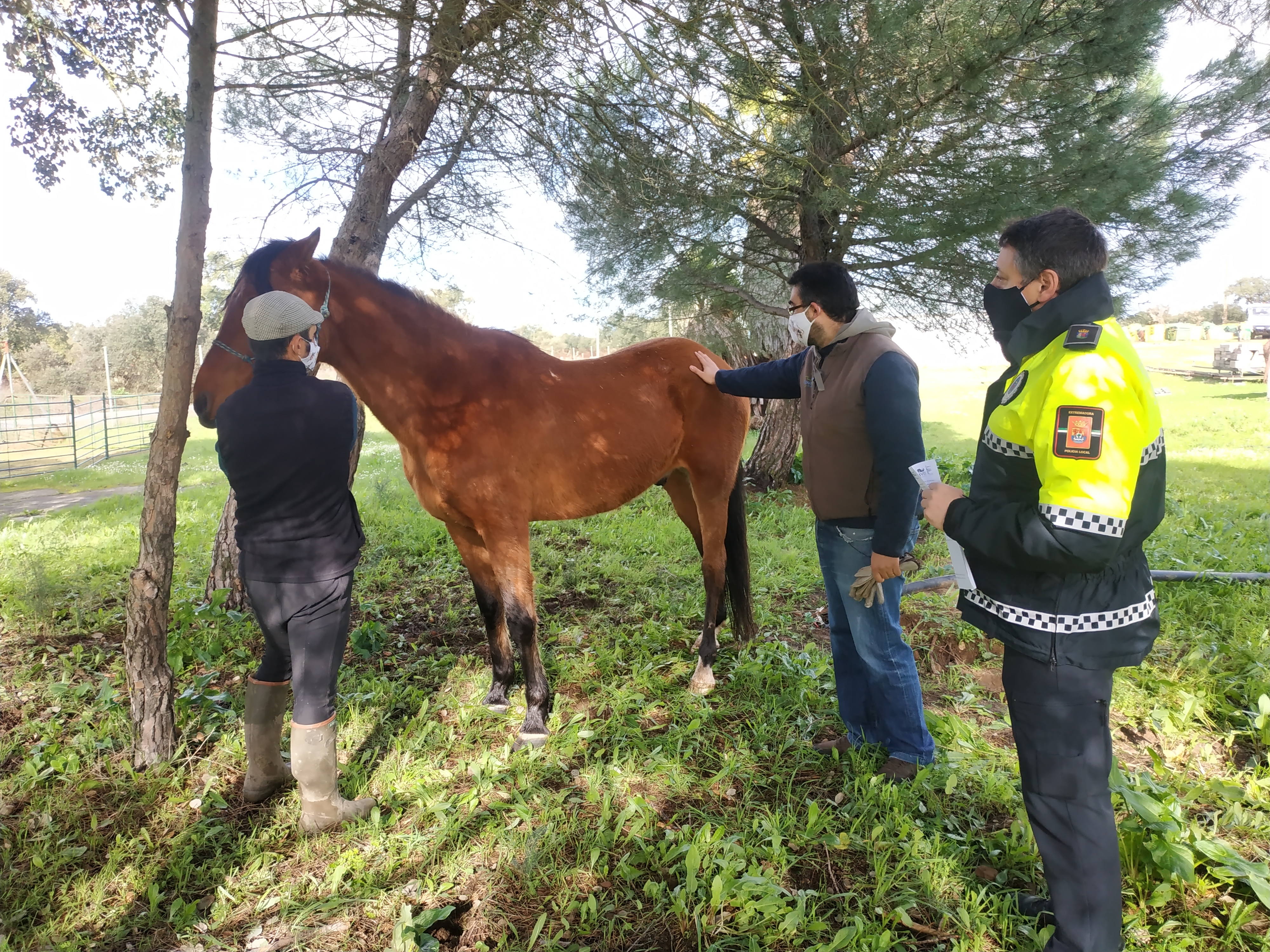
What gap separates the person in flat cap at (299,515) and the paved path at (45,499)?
26.0 feet

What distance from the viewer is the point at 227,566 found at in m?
4.35

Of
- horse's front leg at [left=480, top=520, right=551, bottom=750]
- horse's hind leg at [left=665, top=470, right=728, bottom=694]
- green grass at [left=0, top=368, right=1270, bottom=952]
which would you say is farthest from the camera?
horse's hind leg at [left=665, top=470, right=728, bottom=694]

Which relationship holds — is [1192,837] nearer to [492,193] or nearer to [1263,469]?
[492,193]

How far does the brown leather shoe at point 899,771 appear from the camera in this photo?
259 centimetres

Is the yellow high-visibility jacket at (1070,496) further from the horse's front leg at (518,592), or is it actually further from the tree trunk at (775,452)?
the tree trunk at (775,452)

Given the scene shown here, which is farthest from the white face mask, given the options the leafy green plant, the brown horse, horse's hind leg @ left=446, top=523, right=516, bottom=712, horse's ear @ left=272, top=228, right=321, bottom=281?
the leafy green plant

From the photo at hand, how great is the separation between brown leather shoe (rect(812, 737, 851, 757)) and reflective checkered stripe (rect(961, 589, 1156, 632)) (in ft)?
4.71

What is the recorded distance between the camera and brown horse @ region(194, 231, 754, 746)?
297 cm

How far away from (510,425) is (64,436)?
1509cm

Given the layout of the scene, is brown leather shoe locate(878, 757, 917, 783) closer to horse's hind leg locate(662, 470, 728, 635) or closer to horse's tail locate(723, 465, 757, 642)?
horse's tail locate(723, 465, 757, 642)

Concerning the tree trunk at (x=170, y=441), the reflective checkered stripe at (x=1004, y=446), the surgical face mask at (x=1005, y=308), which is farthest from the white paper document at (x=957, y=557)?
the tree trunk at (x=170, y=441)

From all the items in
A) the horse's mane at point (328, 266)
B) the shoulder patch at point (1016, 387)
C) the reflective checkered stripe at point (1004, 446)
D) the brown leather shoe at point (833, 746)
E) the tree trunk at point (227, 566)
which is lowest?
the brown leather shoe at point (833, 746)

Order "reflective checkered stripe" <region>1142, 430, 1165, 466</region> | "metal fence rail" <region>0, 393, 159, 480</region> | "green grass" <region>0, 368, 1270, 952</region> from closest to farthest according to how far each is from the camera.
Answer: "reflective checkered stripe" <region>1142, 430, 1165, 466</region> < "green grass" <region>0, 368, 1270, 952</region> < "metal fence rail" <region>0, 393, 159, 480</region>

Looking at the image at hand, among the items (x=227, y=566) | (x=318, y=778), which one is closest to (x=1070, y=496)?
(x=318, y=778)
